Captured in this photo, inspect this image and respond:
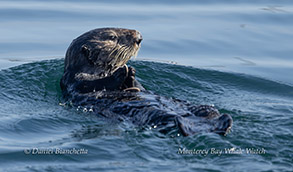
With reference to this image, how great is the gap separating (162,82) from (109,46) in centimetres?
126

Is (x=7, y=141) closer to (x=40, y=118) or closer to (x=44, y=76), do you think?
(x=40, y=118)

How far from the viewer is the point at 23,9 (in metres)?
11.7

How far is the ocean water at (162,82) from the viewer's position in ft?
15.7

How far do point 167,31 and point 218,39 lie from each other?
98 cm

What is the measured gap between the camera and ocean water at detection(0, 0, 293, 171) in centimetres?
480

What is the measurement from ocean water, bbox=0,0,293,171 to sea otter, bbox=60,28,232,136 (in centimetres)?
13

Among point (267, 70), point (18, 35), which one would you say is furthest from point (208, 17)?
point (18, 35)
